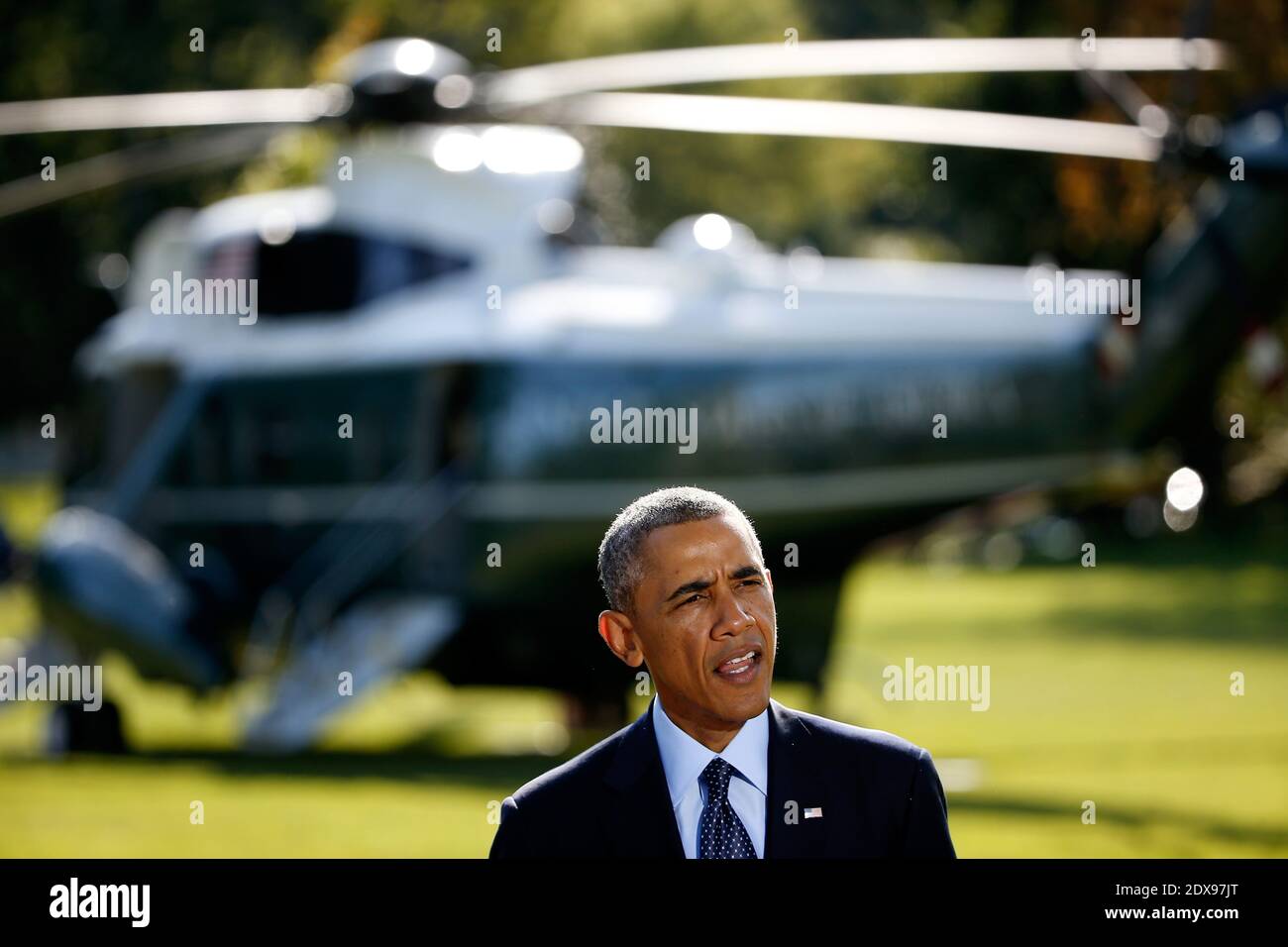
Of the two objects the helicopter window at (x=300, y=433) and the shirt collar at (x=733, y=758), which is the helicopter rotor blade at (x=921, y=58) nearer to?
the helicopter window at (x=300, y=433)

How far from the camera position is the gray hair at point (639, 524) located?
2900 millimetres

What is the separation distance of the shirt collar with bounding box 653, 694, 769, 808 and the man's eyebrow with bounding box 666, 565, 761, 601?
0.72 ft

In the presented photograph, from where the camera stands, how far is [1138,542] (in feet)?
115

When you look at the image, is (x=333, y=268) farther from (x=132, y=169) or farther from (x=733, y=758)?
(x=733, y=758)

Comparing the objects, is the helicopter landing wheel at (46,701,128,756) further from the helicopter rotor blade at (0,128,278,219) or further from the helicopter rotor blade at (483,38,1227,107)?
the helicopter rotor blade at (483,38,1227,107)

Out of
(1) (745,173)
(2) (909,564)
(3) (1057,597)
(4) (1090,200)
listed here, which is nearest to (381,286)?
(3) (1057,597)

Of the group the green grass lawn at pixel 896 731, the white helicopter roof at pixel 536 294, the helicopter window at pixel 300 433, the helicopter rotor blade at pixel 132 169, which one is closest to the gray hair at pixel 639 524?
the green grass lawn at pixel 896 731

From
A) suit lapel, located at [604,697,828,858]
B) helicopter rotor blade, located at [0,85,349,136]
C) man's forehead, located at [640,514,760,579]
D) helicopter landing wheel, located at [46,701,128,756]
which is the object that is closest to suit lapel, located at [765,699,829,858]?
suit lapel, located at [604,697,828,858]

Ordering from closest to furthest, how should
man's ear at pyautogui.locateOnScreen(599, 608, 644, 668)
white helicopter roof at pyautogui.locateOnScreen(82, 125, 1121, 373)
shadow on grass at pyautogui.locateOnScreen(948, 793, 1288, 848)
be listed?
man's ear at pyautogui.locateOnScreen(599, 608, 644, 668), shadow on grass at pyautogui.locateOnScreen(948, 793, 1288, 848), white helicopter roof at pyautogui.locateOnScreen(82, 125, 1121, 373)

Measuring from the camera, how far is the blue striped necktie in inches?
114

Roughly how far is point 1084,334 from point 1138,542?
24.4 meters

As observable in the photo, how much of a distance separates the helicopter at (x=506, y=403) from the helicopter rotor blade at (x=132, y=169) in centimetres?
4
